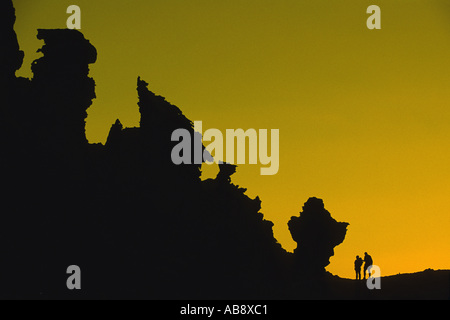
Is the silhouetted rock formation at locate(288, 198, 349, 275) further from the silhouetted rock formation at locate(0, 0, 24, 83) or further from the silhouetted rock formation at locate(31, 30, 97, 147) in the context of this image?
the silhouetted rock formation at locate(0, 0, 24, 83)

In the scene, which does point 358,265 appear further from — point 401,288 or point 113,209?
point 113,209

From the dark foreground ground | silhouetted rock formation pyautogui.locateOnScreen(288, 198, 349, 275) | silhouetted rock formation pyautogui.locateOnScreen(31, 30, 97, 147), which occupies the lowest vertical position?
the dark foreground ground

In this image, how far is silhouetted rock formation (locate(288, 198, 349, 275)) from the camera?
12056 centimetres

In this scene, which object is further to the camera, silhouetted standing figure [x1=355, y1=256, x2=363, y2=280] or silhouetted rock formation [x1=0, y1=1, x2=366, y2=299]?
silhouetted rock formation [x1=0, y1=1, x2=366, y2=299]

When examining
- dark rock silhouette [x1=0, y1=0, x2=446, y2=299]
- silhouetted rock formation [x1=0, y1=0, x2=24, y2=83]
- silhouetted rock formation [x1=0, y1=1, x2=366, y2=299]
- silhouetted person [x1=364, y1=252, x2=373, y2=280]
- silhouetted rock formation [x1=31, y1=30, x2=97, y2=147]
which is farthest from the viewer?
silhouetted rock formation [x1=0, y1=0, x2=24, y2=83]

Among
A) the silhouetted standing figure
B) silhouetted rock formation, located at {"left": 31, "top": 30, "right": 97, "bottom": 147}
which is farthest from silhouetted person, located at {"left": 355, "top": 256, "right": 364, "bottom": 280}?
silhouetted rock formation, located at {"left": 31, "top": 30, "right": 97, "bottom": 147}

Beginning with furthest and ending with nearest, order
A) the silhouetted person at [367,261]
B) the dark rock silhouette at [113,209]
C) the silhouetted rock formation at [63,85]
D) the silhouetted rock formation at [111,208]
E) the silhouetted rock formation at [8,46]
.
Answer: the silhouetted rock formation at [8,46]
the silhouetted rock formation at [63,85]
the silhouetted rock formation at [111,208]
the dark rock silhouette at [113,209]
the silhouetted person at [367,261]

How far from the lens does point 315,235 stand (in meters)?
121

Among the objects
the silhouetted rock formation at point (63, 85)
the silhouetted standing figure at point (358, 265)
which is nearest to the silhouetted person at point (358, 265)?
the silhouetted standing figure at point (358, 265)

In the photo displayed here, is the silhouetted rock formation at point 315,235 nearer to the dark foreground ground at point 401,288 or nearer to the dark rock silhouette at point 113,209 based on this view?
the dark rock silhouette at point 113,209

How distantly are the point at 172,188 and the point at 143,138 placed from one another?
6.83 metres

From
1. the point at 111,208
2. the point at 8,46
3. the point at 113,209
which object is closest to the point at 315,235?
the point at 113,209

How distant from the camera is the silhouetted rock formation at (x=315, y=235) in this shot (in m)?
121
